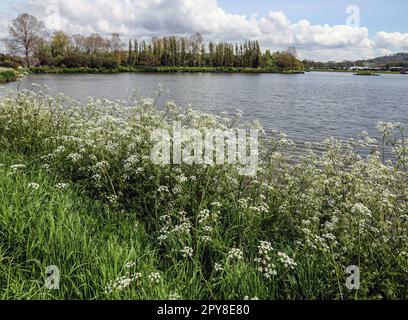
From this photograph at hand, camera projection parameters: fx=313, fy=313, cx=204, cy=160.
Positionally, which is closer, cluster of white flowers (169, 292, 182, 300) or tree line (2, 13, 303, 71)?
cluster of white flowers (169, 292, 182, 300)

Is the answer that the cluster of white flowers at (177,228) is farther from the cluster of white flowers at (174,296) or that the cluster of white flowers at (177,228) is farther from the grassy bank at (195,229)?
the cluster of white flowers at (174,296)

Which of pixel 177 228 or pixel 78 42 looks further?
pixel 78 42

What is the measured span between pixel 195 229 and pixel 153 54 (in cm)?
12326

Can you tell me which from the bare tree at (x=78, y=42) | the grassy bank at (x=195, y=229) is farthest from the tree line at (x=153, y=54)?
the grassy bank at (x=195, y=229)

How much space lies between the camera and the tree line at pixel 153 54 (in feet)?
315

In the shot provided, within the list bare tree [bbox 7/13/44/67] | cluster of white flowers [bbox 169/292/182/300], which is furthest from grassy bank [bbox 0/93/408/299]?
bare tree [bbox 7/13/44/67]

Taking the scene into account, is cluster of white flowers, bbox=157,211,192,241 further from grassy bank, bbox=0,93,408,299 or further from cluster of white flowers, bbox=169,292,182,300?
cluster of white flowers, bbox=169,292,182,300

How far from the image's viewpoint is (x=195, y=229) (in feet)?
14.1

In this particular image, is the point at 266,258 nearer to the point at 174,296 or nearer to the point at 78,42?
the point at 174,296

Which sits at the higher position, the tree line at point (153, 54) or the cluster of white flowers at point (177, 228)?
the tree line at point (153, 54)

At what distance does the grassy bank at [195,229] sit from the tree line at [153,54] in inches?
3851

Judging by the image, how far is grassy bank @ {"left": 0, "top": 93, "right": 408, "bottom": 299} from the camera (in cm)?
386

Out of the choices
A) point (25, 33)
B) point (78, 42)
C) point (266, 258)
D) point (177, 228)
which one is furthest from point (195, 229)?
point (78, 42)

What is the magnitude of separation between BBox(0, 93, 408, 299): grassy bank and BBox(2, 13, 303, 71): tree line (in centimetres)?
9781
